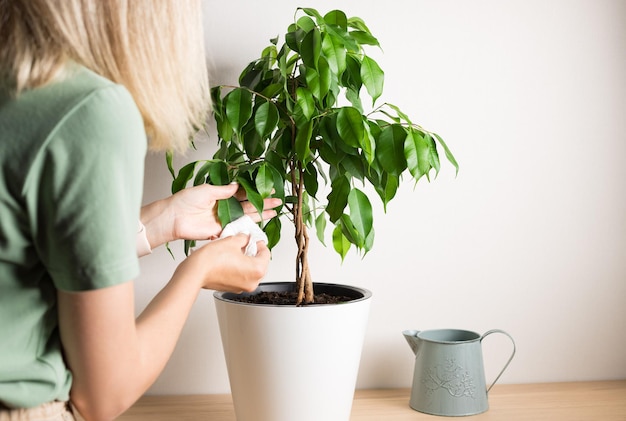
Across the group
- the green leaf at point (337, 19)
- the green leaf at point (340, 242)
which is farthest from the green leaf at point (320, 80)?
the green leaf at point (340, 242)

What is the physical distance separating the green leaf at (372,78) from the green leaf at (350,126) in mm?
67

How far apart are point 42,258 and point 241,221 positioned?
0.59 metres

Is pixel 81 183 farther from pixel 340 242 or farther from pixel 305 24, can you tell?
pixel 340 242

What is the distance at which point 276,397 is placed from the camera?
50.8 inches

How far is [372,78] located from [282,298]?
447 millimetres

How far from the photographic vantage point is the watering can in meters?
1.46

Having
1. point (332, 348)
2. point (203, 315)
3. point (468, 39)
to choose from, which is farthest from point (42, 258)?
point (468, 39)

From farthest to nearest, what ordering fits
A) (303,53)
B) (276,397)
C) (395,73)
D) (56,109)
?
(395,73), (276,397), (303,53), (56,109)

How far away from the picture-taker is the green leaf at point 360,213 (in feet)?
4.19

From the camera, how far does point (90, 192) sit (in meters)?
0.62

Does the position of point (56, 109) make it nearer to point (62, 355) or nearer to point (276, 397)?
point (62, 355)

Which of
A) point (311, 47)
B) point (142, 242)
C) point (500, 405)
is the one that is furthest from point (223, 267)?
point (500, 405)

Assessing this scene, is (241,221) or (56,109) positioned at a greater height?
(56,109)

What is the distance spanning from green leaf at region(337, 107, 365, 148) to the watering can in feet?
1.65
